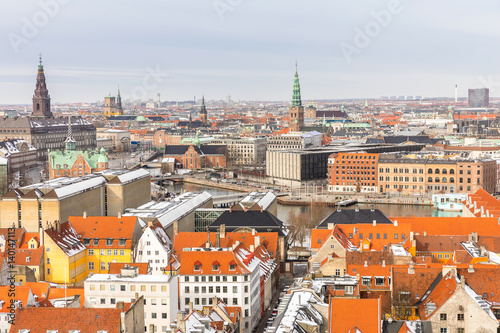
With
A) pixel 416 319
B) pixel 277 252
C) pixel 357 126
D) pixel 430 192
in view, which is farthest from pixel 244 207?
pixel 357 126

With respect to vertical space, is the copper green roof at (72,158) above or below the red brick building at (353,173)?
above

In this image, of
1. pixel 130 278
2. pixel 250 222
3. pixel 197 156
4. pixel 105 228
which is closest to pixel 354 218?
pixel 250 222

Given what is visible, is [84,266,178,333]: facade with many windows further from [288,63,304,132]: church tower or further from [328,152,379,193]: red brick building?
[288,63,304,132]: church tower

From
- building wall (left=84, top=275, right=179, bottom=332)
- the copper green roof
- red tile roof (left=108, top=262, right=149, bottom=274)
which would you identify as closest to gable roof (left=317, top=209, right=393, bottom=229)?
red tile roof (left=108, top=262, right=149, bottom=274)

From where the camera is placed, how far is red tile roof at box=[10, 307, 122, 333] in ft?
Result: 68.1

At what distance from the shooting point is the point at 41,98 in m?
120

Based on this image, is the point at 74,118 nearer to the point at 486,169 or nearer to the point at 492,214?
the point at 486,169

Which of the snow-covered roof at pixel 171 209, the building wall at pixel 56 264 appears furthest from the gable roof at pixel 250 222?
the building wall at pixel 56 264

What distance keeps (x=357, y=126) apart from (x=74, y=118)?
54572mm

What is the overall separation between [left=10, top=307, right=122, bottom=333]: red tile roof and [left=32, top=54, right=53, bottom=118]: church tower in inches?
4027

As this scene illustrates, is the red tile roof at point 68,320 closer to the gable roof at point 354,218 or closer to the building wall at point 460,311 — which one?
the building wall at point 460,311

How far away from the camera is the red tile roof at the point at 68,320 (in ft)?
68.1

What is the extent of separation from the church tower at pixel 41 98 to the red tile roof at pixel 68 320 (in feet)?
336

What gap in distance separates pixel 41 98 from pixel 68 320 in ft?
338
